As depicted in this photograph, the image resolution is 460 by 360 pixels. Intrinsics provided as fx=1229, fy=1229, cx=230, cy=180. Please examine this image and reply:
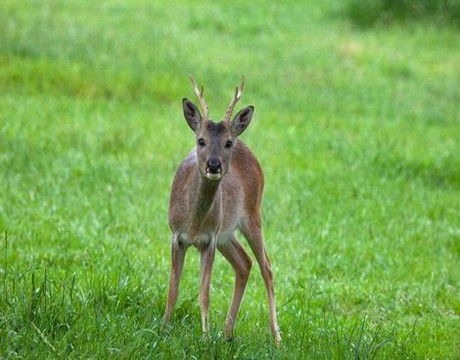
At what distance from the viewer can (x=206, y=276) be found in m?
7.66

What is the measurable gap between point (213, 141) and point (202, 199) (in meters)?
0.43

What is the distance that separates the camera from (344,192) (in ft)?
40.8

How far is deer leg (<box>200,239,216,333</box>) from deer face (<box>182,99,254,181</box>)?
0.51 m

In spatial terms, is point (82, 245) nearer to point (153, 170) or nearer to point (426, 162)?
point (153, 170)

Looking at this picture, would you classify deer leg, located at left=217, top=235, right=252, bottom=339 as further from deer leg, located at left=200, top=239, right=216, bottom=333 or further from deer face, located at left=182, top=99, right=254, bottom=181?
deer face, located at left=182, top=99, right=254, bottom=181

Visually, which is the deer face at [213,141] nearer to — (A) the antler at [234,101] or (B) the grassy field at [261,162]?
(A) the antler at [234,101]

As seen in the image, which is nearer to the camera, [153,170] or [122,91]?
[153,170]

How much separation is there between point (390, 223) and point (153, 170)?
8.70ft

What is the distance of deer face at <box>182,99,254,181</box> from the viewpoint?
735cm

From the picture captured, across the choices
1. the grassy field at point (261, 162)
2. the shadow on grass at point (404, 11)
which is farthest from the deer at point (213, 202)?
the shadow on grass at point (404, 11)

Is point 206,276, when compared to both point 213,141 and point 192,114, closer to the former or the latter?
point 213,141

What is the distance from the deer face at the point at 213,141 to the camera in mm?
7348

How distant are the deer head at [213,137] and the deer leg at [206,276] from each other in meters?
0.50

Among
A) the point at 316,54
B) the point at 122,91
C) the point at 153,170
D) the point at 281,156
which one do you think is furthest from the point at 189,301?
the point at 316,54
